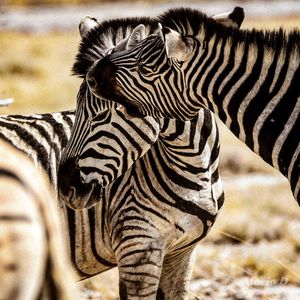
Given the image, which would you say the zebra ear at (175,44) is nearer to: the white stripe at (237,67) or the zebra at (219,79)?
the zebra at (219,79)

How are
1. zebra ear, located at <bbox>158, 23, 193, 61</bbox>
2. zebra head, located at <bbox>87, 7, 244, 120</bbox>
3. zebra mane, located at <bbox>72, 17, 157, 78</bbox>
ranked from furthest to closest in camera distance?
zebra mane, located at <bbox>72, 17, 157, 78</bbox>, zebra head, located at <bbox>87, 7, 244, 120</bbox>, zebra ear, located at <bbox>158, 23, 193, 61</bbox>

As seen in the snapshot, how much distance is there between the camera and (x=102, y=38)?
5.27 meters

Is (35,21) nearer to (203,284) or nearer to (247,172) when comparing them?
(247,172)

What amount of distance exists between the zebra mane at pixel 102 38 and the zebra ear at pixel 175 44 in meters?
0.60

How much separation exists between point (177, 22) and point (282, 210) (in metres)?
7.76

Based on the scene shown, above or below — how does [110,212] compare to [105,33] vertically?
below

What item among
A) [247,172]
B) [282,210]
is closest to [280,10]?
[247,172]

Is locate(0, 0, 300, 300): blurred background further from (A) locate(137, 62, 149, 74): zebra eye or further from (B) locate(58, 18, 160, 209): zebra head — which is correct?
(A) locate(137, 62, 149, 74): zebra eye

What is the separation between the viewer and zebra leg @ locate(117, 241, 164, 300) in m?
4.82

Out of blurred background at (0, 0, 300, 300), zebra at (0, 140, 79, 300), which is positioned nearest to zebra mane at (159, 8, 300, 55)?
blurred background at (0, 0, 300, 300)

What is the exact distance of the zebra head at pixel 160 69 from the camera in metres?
4.65

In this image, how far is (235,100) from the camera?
4.57 m

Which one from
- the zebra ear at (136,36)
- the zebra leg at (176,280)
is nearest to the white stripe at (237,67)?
the zebra ear at (136,36)

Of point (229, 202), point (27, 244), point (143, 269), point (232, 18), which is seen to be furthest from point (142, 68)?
point (229, 202)
